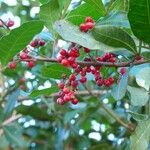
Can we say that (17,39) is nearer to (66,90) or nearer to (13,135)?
(66,90)

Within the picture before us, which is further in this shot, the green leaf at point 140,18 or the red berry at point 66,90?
the red berry at point 66,90

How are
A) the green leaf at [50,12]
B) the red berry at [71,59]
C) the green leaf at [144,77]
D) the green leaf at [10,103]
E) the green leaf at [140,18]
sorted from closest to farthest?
the green leaf at [140,18], the red berry at [71,59], the green leaf at [50,12], the green leaf at [144,77], the green leaf at [10,103]

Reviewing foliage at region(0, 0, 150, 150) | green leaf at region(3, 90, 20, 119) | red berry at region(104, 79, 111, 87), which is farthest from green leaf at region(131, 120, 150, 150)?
green leaf at region(3, 90, 20, 119)

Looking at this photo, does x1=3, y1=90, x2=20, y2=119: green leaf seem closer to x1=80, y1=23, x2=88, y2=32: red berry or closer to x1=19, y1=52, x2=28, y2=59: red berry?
x1=19, y1=52, x2=28, y2=59: red berry

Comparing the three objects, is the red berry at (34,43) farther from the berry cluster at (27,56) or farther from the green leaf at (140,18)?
the green leaf at (140,18)

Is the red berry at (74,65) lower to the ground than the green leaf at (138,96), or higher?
higher

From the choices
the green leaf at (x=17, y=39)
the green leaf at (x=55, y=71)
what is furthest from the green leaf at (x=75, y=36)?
the green leaf at (x=55, y=71)

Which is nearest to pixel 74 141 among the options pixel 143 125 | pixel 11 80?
pixel 11 80
